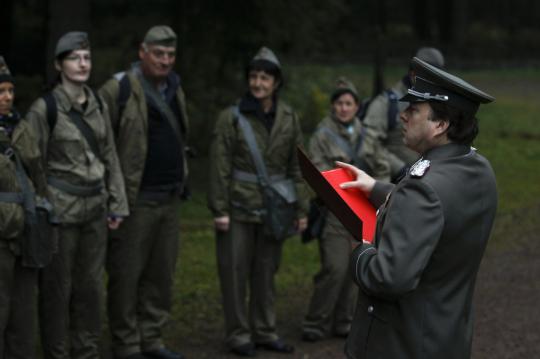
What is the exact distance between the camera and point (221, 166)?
26.5 ft

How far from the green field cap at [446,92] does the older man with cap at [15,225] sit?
9.74 ft

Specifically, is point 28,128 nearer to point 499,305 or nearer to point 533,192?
point 499,305

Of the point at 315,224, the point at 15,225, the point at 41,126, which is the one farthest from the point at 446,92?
the point at 315,224

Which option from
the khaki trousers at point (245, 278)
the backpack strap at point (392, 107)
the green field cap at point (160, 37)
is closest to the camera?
the green field cap at point (160, 37)

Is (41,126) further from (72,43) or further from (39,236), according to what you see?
(39,236)

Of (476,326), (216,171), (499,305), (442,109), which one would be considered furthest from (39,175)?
(499,305)

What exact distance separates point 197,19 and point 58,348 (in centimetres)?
945

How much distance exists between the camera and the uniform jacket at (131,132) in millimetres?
7586

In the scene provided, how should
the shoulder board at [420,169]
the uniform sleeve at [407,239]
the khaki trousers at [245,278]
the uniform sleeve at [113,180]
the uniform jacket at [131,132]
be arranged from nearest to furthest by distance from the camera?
the uniform sleeve at [407,239] < the shoulder board at [420,169] < the uniform sleeve at [113,180] < the uniform jacket at [131,132] < the khaki trousers at [245,278]

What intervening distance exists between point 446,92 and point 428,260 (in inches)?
26.1

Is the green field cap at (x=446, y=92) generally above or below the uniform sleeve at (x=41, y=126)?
above

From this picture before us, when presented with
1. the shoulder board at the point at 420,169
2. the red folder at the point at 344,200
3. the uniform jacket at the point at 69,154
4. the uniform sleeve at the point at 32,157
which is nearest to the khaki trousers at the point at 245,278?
the uniform jacket at the point at 69,154

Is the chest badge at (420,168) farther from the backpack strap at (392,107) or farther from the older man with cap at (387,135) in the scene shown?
the backpack strap at (392,107)

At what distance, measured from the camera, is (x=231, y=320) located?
827 cm
